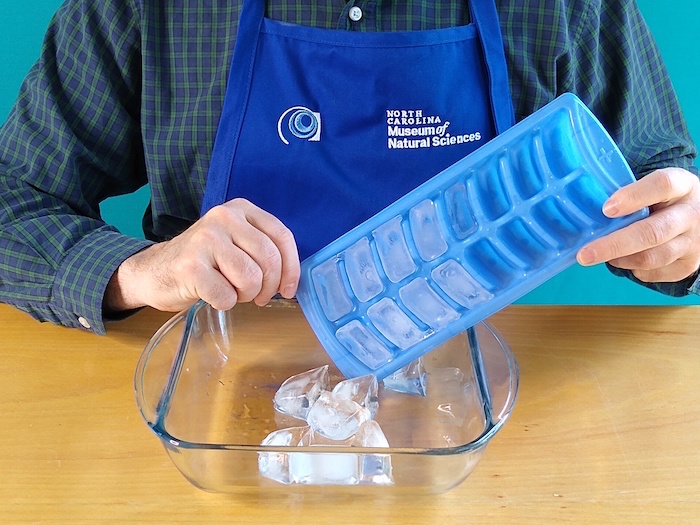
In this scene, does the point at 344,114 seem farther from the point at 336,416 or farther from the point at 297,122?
the point at 336,416

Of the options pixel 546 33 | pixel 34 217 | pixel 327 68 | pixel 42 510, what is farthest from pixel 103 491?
pixel 546 33

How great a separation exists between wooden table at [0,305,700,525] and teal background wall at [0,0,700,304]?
558mm

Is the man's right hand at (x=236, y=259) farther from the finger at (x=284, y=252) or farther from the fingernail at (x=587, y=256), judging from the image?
the fingernail at (x=587, y=256)

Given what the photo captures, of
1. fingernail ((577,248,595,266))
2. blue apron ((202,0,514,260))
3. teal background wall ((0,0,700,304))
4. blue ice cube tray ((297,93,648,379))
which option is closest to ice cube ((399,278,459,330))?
blue ice cube tray ((297,93,648,379))

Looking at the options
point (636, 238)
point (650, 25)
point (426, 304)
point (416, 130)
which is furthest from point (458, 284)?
point (650, 25)

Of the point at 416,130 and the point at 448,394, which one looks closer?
the point at 448,394

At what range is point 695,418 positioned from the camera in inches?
25.0

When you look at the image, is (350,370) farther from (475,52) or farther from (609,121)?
(609,121)

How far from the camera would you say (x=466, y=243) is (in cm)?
58

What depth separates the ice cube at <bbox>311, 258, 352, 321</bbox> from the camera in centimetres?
62

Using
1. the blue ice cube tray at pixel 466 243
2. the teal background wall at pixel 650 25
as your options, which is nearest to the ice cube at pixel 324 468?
the blue ice cube tray at pixel 466 243

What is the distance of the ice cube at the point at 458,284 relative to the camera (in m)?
0.57

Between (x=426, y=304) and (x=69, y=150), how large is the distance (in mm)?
439

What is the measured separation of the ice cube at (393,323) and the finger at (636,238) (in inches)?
5.4
